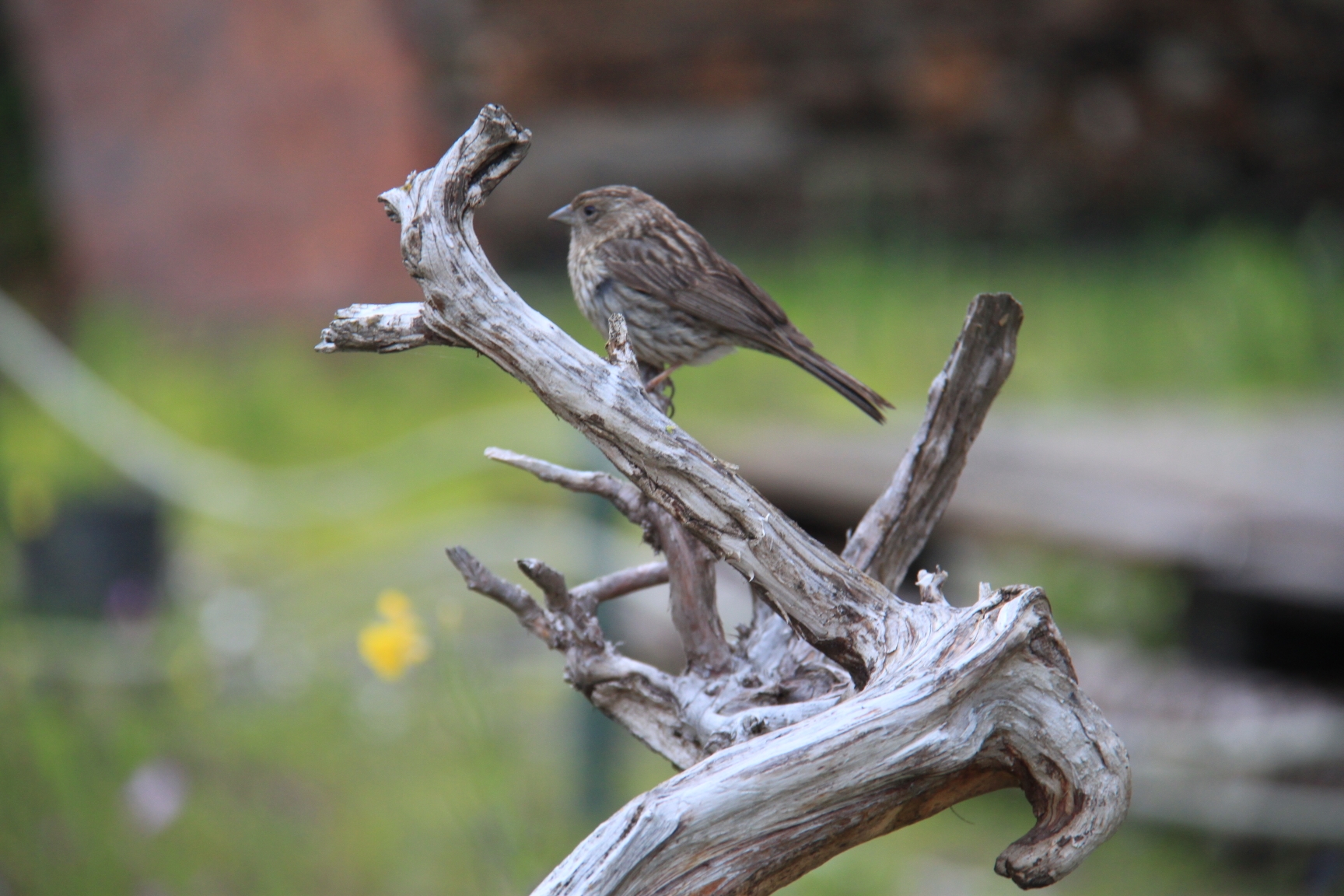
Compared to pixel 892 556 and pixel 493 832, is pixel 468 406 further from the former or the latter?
pixel 892 556

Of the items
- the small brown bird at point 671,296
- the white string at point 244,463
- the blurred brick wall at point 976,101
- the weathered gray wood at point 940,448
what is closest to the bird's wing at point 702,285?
the small brown bird at point 671,296

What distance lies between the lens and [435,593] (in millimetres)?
4637

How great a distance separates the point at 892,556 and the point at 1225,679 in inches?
97.0

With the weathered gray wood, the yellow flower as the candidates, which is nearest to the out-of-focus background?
the yellow flower

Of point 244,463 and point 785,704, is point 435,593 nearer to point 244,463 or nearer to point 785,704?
point 244,463

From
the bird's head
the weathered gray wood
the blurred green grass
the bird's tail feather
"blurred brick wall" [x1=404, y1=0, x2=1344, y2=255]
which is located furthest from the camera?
"blurred brick wall" [x1=404, y1=0, x2=1344, y2=255]

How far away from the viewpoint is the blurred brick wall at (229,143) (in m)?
6.65

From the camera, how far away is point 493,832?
7.54ft

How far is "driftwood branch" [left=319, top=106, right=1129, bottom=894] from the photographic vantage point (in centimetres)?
105

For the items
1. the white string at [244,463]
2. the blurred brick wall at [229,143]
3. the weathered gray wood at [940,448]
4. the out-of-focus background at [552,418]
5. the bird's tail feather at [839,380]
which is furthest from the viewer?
the blurred brick wall at [229,143]

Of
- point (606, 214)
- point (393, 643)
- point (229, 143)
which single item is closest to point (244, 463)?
point (229, 143)

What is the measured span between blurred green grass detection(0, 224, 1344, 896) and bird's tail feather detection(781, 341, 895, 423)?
1.92ft

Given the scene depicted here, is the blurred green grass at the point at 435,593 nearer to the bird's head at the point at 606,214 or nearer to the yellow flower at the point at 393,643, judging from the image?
the yellow flower at the point at 393,643

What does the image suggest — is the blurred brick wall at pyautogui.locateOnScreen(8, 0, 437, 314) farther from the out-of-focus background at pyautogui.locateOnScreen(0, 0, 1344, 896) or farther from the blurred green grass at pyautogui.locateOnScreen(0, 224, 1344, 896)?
the blurred green grass at pyautogui.locateOnScreen(0, 224, 1344, 896)
